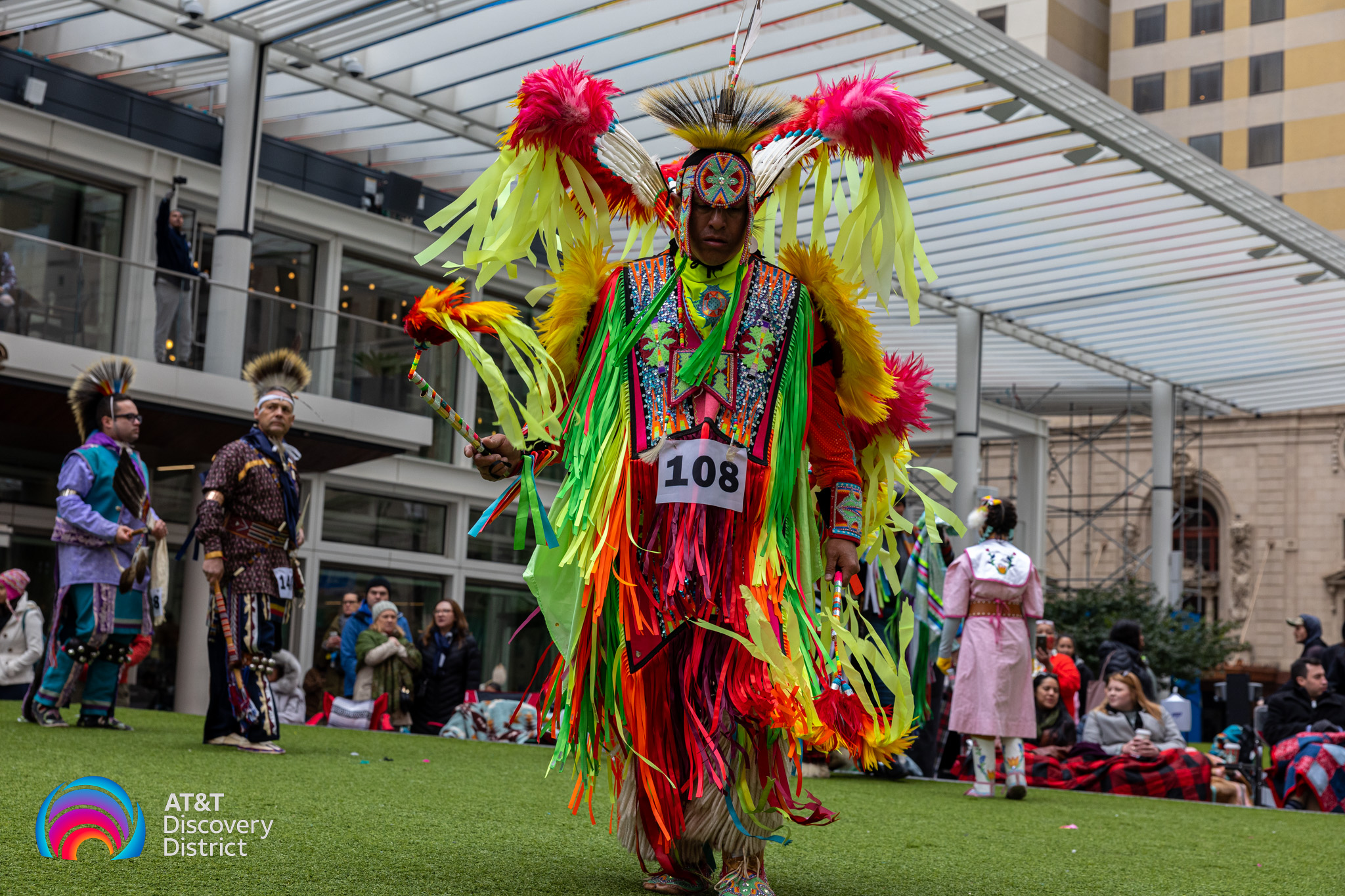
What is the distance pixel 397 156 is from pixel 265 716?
11.6 m

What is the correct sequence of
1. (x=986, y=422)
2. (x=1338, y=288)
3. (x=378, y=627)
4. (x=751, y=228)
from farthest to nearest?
(x=986, y=422)
(x=1338, y=288)
(x=378, y=627)
(x=751, y=228)

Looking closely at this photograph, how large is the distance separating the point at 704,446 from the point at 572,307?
0.58 m

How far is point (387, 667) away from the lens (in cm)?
1155

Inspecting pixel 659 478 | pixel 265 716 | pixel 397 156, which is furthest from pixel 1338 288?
pixel 659 478

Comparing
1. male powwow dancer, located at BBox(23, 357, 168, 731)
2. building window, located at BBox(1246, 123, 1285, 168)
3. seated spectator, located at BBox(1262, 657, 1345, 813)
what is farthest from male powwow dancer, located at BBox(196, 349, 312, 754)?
building window, located at BBox(1246, 123, 1285, 168)

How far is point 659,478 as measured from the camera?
355 centimetres

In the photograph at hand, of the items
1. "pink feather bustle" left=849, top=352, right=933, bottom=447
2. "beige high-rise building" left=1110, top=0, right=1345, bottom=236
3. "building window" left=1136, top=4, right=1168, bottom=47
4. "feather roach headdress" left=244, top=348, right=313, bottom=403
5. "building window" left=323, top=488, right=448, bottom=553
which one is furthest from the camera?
"building window" left=1136, top=4, right=1168, bottom=47

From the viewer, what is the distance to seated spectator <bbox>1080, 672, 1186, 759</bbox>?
969 centimetres

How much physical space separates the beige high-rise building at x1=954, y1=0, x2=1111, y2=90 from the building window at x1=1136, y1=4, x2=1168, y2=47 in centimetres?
124

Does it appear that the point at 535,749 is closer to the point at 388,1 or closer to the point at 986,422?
the point at 388,1

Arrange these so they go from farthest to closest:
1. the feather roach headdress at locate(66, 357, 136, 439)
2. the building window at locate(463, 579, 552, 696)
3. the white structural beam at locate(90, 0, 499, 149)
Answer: the building window at locate(463, 579, 552, 696), the white structural beam at locate(90, 0, 499, 149), the feather roach headdress at locate(66, 357, 136, 439)

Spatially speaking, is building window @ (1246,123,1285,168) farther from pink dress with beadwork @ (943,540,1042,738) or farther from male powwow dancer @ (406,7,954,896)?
male powwow dancer @ (406,7,954,896)

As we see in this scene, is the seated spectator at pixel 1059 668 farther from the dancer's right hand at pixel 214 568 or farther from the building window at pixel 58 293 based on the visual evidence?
the building window at pixel 58 293

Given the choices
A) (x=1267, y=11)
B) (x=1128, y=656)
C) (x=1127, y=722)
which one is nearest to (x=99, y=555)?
(x=1127, y=722)
